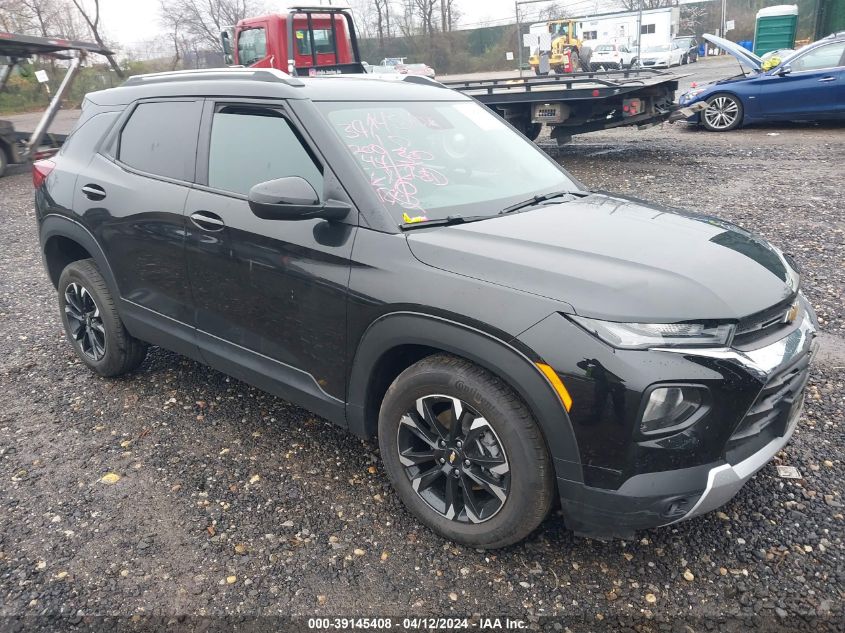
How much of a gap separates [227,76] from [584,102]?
25.4 feet

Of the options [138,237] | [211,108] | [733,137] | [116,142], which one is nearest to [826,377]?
[211,108]

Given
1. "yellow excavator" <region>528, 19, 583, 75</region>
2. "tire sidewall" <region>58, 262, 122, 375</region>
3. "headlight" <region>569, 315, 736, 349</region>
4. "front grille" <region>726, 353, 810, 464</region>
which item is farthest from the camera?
"yellow excavator" <region>528, 19, 583, 75</region>

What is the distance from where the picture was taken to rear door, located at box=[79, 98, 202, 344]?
3.43 m

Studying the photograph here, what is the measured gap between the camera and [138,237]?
359 cm

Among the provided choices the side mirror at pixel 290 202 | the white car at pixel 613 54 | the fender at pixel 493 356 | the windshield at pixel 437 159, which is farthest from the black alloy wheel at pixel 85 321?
the white car at pixel 613 54

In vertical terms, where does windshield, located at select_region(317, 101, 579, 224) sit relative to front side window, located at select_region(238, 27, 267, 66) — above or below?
below

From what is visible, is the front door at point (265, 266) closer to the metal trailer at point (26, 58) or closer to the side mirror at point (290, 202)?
the side mirror at point (290, 202)

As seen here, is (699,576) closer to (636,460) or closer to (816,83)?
(636,460)

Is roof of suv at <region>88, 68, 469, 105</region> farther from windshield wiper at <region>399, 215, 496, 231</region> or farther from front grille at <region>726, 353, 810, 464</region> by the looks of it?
front grille at <region>726, 353, 810, 464</region>

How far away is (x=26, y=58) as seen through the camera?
12.5 m

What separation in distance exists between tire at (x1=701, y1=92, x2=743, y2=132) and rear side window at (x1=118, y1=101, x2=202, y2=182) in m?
11.6

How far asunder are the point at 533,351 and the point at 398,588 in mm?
1076

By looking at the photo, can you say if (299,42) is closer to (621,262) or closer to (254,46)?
(254,46)

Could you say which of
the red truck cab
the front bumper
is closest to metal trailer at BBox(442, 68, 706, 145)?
the red truck cab
